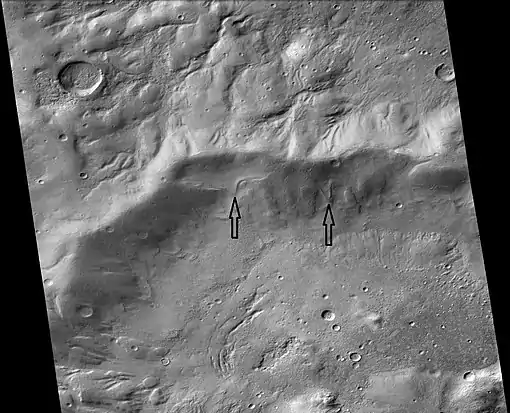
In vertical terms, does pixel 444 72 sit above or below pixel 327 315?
above

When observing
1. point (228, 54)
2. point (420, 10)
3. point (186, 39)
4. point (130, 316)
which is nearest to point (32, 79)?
point (186, 39)

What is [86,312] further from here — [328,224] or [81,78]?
[328,224]

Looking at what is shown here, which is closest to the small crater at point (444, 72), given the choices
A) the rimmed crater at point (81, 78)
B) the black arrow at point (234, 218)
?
the black arrow at point (234, 218)

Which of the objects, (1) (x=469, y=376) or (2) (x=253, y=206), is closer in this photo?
(1) (x=469, y=376)

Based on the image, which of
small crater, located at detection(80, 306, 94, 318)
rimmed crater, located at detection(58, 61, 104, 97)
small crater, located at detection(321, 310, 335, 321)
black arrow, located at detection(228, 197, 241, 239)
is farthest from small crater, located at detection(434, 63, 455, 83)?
small crater, located at detection(80, 306, 94, 318)

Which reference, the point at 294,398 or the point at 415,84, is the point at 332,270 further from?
the point at 415,84

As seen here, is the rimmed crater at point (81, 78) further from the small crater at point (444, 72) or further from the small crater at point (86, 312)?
the small crater at point (444, 72)

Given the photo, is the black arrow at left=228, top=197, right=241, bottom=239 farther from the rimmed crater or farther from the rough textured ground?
the rimmed crater

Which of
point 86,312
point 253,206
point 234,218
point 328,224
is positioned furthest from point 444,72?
point 86,312
